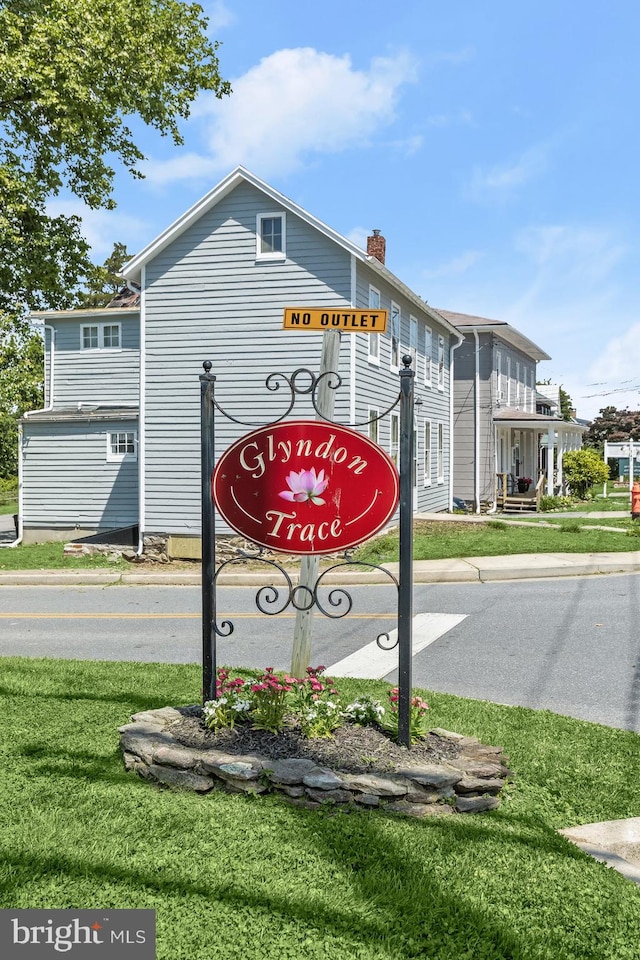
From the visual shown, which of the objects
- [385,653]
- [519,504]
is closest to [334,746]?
[385,653]

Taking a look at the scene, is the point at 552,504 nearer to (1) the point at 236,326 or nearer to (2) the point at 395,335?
(2) the point at 395,335

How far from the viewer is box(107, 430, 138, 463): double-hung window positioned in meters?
23.4

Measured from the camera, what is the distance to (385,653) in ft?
28.6

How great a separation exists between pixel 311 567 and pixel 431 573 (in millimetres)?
9369

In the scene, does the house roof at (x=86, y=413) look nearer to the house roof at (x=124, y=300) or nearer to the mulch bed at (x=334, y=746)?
the house roof at (x=124, y=300)

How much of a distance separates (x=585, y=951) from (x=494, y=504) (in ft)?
93.1

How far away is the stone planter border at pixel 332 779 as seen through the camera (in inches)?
168

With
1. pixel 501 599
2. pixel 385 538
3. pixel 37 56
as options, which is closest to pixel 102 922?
pixel 501 599

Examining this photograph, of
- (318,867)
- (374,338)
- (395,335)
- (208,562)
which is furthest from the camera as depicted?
(395,335)

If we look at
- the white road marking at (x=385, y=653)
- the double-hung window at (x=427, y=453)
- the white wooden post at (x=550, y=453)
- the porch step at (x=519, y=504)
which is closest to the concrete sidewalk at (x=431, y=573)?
the white road marking at (x=385, y=653)

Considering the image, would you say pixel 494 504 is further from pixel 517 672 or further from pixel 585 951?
pixel 585 951

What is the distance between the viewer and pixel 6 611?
12.0m

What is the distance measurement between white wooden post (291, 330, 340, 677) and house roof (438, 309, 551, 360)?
1018 inches

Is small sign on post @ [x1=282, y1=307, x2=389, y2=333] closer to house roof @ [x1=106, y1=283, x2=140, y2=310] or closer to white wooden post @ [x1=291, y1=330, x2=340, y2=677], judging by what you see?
white wooden post @ [x1=291, y1=330, x2=340, y2=677]
